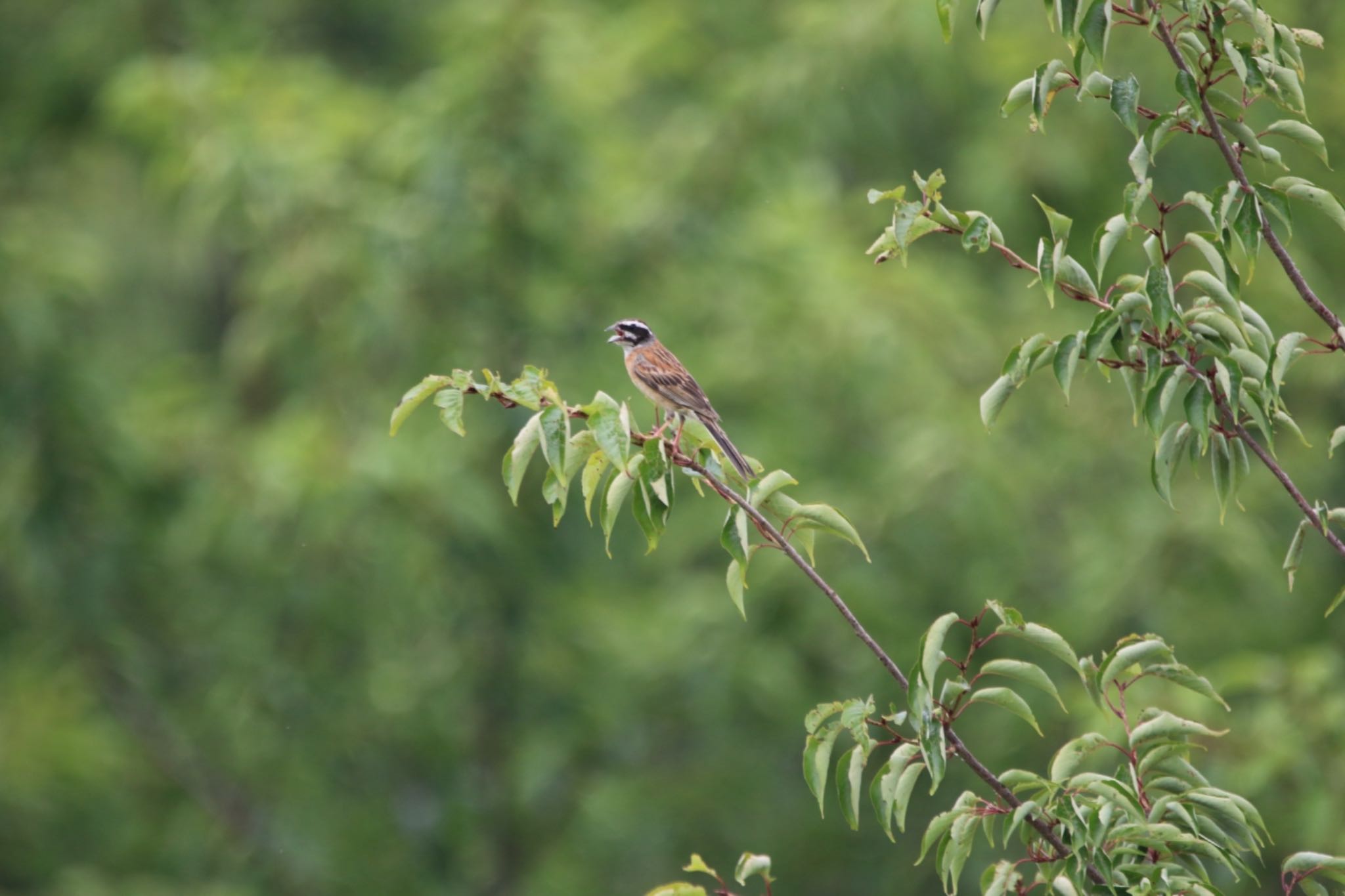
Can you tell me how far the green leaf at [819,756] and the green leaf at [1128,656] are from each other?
0.63m

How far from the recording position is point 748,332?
39.1 feet

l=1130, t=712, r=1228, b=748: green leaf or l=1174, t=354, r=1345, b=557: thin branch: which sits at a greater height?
l=1174, t=354, r=1345, b=557: thin branch

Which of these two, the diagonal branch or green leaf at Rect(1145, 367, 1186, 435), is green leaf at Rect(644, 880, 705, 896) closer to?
the diagonal branch

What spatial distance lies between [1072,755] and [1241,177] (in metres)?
1.43

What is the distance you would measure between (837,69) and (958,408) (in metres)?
2.90

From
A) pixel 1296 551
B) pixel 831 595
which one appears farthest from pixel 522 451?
pixel 1296 551

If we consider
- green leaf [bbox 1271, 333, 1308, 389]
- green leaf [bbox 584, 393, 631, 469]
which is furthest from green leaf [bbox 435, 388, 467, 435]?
green leaf [bbox 1271, 333, 1308, 389]

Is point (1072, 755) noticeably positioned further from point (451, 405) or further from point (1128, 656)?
point (451, 405)

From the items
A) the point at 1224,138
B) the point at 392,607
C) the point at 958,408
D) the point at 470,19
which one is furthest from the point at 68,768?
the point at 1224,138

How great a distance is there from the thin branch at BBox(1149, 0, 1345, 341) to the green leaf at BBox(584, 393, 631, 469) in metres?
1.44

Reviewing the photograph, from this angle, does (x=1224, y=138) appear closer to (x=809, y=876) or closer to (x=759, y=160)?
(x=759, y=160)

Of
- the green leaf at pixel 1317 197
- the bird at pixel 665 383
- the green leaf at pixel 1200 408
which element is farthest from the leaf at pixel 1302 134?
the bird at pixel 665 383

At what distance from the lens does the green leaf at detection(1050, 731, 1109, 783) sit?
12.0 feet

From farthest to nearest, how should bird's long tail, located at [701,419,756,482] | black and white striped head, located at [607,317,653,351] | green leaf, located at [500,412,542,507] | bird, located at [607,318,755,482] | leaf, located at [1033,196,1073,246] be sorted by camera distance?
black and white striped head, located at [607,317,653,351] → bird, located at [607,318,755,482] → bird's long tail, located at [701,419,756,482] → leaf, located at [1033,196,1073,246] → green leaf, located at [500,412,542,507]
